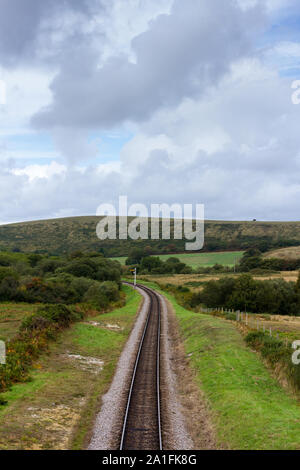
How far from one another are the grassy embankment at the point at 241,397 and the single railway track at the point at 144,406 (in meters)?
2.41

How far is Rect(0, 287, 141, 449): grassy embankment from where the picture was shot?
13.6 metres

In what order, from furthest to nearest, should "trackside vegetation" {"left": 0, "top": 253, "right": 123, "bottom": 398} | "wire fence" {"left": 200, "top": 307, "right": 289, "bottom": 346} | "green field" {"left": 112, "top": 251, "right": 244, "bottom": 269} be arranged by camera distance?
"green field" {"left": 112, "top": 251, "right": 244, "bottom": 269} < "wire fence" {"left": 200, "top": 307, "right": 289, "bottom": 346} < "trackside vegetation" {"left": 0, "top": 253, "right": 123, "bottom": 398}

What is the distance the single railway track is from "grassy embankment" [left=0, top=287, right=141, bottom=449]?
157cm

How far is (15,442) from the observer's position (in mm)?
12891

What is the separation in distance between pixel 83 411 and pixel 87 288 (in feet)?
141

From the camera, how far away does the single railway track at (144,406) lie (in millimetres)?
13555

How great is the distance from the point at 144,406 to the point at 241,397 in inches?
178

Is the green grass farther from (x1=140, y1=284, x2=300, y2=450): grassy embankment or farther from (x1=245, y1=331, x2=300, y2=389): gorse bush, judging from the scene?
→ (x1=245, y1=331, x2=300, y2=389): gorse bush

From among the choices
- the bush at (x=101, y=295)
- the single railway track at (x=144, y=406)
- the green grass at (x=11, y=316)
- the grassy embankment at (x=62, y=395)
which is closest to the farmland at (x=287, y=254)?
the bush at (x=101, y=295)

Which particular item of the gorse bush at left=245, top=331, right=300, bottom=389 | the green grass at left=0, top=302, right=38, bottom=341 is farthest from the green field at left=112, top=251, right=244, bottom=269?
the gorse bush at left=245, top=331, right=300, bottom=389

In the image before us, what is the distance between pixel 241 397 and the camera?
1725 centimetres

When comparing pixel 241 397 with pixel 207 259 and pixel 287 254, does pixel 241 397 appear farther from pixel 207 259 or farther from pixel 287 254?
pixel 207 259

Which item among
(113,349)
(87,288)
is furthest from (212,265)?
(113,349)
